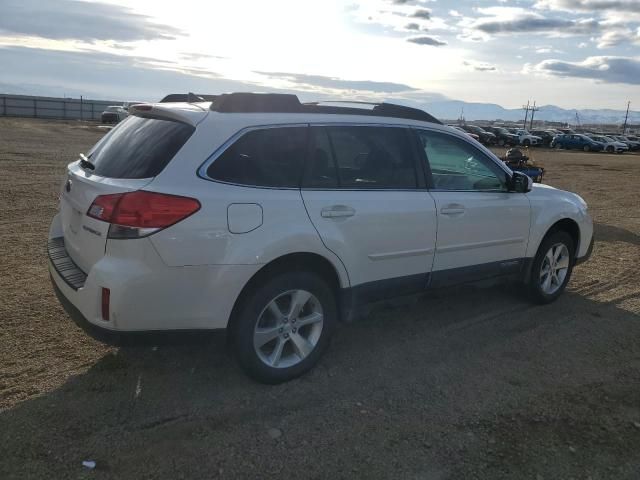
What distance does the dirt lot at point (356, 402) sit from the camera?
2953mm

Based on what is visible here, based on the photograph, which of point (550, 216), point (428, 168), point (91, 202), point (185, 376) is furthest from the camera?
point (550, 216)

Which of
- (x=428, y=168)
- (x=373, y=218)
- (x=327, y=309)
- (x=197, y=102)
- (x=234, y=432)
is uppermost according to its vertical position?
(x=197, y=102)

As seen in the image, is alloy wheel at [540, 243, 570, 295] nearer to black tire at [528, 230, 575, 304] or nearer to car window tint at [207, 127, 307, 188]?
black tire at [528, 230, 575, 304]

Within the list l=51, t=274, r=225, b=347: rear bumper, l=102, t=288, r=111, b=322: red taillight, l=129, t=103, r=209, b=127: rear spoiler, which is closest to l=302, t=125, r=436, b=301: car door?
l=129, t=103, r=209, b=127: rear spoiler

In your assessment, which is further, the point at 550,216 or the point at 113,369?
the point at 550,216

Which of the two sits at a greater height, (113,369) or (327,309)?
(327,309)

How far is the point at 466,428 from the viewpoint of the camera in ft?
10.9

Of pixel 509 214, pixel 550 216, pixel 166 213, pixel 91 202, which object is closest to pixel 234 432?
pixel 166 213

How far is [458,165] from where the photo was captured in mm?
4617

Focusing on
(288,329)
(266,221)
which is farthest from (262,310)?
(266,221)

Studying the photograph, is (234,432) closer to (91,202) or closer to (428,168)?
(91,202)

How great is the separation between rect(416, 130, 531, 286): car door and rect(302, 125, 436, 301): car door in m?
0.16

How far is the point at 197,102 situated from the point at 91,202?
43.8 inches

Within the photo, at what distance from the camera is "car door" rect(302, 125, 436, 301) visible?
3.72 metres
